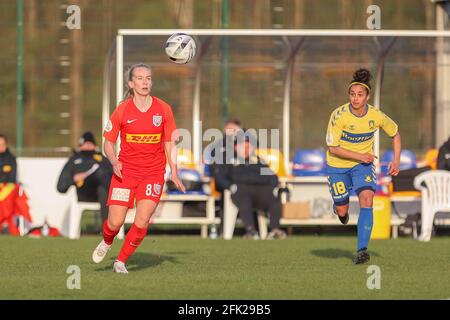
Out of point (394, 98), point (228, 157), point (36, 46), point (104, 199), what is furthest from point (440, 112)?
point (36, 46)

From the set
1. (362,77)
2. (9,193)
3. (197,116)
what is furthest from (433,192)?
(9,193)

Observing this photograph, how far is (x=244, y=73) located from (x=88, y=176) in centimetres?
421

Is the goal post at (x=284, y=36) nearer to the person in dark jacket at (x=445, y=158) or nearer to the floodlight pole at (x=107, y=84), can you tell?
the floodlight pole at (x=107, y=84)

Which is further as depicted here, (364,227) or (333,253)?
(333,253)

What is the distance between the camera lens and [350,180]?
1311cm

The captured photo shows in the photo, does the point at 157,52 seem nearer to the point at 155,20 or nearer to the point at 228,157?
the point at 228,157

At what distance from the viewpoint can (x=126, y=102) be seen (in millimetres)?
11523

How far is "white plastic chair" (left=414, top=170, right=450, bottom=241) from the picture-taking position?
17953 mm

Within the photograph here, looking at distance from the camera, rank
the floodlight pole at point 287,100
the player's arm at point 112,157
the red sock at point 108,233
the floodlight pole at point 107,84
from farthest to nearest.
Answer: the floodlight pole at point 287,100
the floodlight pole at point 107,84
the red sock at point 108,233
the player's arm at point 112,157

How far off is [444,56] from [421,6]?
246 inches

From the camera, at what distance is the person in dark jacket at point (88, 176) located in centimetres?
1820

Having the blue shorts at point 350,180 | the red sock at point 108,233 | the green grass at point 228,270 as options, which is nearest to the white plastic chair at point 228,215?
the green grass at point 228,270

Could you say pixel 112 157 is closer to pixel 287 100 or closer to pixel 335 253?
pixel 335 253

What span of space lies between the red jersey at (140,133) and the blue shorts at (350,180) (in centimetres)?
216
